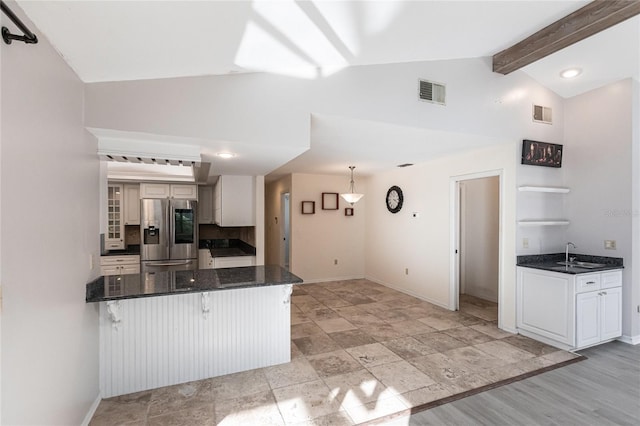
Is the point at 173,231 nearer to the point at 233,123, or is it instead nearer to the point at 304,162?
the point at 304,162

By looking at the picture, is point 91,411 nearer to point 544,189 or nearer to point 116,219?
point 116,219

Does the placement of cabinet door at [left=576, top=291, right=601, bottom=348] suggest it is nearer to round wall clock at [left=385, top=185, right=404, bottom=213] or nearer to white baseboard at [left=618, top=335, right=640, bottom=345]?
white baseboard at [left=618, top=335, right=640, bottom=345]

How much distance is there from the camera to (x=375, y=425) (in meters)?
2.14

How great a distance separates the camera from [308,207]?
6.37m

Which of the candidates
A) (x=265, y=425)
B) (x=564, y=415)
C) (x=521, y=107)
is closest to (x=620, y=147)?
(x=521, y=107)

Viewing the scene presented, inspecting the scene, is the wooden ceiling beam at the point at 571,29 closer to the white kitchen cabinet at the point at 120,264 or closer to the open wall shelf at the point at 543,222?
the open wall shelf at the point at 543,222

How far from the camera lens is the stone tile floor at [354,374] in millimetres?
2264

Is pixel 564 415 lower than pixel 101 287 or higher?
lower

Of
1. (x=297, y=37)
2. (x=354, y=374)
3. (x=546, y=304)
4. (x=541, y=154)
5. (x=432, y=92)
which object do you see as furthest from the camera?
(x=541, y=154)

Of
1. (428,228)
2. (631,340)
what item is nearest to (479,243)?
(428,228)

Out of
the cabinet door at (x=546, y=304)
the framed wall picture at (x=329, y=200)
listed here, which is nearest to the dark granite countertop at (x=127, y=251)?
the framed wall picture at (x=329, y=200)

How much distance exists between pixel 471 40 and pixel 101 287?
12.7ft

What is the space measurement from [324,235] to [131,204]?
369 cm

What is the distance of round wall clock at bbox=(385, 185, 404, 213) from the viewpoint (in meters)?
5.76
